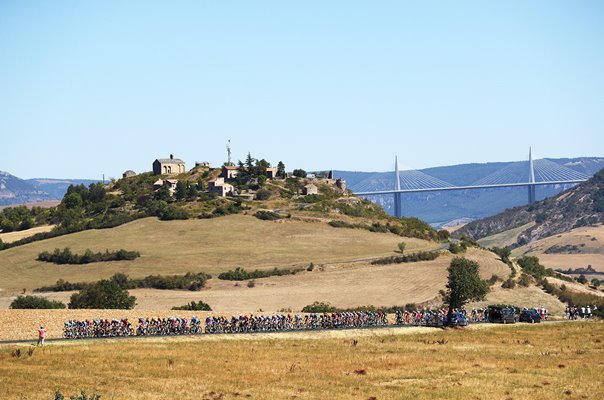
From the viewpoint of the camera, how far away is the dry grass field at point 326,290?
Answer: 113875mm

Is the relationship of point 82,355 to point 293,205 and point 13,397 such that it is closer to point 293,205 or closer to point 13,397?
point 13,397

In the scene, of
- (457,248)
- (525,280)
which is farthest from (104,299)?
(457,248)

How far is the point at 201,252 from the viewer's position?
502ft

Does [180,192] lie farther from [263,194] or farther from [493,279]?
[493,279]

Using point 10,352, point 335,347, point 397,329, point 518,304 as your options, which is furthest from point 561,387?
point 518,304

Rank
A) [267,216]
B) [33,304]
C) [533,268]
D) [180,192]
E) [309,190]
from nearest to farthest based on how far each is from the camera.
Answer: [33,304]
[533,268]
[267,216]
[180,192]
[309,190]

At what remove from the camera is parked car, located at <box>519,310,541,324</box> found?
3256 inches

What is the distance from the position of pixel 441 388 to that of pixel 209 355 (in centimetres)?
1517

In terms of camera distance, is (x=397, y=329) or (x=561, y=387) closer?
(x=561, y=387)

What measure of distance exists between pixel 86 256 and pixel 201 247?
18.8 meters

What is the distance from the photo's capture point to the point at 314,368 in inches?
2072

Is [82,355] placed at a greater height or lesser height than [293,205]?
lesser

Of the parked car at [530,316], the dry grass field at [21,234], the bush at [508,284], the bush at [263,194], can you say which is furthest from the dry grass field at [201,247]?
the parked car at [530,316]

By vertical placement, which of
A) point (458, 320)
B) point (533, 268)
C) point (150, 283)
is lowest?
point (458, 320)
